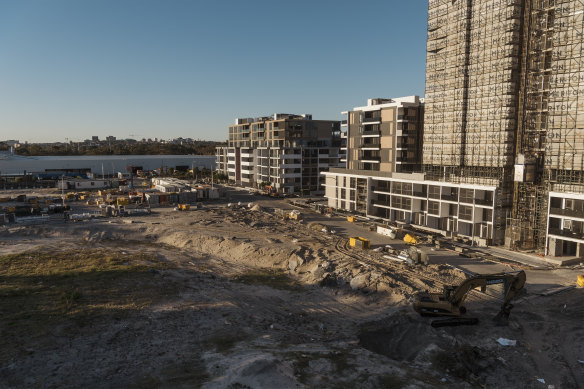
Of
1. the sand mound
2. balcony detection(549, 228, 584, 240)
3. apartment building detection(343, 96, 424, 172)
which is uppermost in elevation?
apartment building detection(343, 96, 424, 172)

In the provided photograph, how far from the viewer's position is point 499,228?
54219 mm

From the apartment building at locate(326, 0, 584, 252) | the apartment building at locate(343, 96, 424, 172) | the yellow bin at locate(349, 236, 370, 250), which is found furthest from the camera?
the apartment building at locate(343, 96, 424, 172)

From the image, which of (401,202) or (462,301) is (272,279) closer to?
(462,301)

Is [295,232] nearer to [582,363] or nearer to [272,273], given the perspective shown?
[272,273]

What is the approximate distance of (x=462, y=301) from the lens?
31.1 metres

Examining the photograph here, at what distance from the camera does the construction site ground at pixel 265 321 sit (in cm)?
2281

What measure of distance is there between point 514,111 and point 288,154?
2462 inches

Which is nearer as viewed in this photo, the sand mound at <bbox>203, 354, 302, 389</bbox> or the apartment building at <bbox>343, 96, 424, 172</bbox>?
the sand mound at <bbox>203, 354, 302, 389</bbox>

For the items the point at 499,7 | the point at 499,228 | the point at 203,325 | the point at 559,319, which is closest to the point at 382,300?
the point at 559,319

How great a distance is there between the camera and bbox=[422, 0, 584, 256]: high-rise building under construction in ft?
154

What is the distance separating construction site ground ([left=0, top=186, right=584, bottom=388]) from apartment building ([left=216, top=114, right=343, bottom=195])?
55.3 meters

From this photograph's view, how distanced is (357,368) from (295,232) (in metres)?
40.5

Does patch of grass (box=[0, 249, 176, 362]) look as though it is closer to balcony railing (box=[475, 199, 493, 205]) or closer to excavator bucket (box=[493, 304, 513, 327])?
excavator bucket (box=[493, 304, 513, 327])

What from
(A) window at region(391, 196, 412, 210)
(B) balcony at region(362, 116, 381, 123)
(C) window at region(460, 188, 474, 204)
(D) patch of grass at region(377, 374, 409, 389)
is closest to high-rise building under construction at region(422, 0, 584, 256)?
(C) window at region(460, 188, 474, 204)
